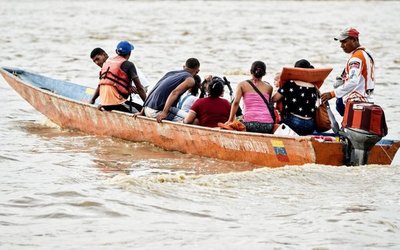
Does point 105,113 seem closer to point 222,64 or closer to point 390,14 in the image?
point 222,64

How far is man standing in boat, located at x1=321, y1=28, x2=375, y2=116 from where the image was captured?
9.21 metres

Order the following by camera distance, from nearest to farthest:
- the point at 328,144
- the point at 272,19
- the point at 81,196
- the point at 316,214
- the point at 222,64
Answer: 1. the point at 316,214
2. the point at 81,196
3. the point at 328,144
4. the point at 222,64
5. the point at 272,19

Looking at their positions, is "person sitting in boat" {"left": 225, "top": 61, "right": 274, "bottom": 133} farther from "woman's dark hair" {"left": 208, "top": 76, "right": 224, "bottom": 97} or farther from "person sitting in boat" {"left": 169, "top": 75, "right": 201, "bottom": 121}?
"person sitting in boat" {"left": 169, "top": 75, "right": 201, "bottom": 121}

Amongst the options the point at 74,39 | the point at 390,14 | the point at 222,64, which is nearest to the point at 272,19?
the point at 390,14

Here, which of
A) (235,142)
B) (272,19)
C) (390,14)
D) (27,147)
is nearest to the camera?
(235,142)

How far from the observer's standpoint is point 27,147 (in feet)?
36.6

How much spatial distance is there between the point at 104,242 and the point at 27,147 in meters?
4.42

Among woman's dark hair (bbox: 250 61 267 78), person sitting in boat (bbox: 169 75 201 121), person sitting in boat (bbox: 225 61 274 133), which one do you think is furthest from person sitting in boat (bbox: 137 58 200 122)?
woman's dark hair (bbox: 250 61 267 78)

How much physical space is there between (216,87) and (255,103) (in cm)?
48

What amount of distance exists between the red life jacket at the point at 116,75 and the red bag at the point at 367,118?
3309mm

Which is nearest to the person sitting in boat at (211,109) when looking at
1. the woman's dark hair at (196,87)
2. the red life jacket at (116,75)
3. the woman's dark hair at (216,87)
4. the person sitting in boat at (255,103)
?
the woman's dark hair at (216,87)

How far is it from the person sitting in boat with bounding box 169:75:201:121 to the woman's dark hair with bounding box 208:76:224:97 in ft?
2.11

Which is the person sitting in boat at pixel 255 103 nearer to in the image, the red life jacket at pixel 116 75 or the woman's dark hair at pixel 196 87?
the woman's dark hair at pixel 196 87

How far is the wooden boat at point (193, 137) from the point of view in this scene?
29.4 feet
